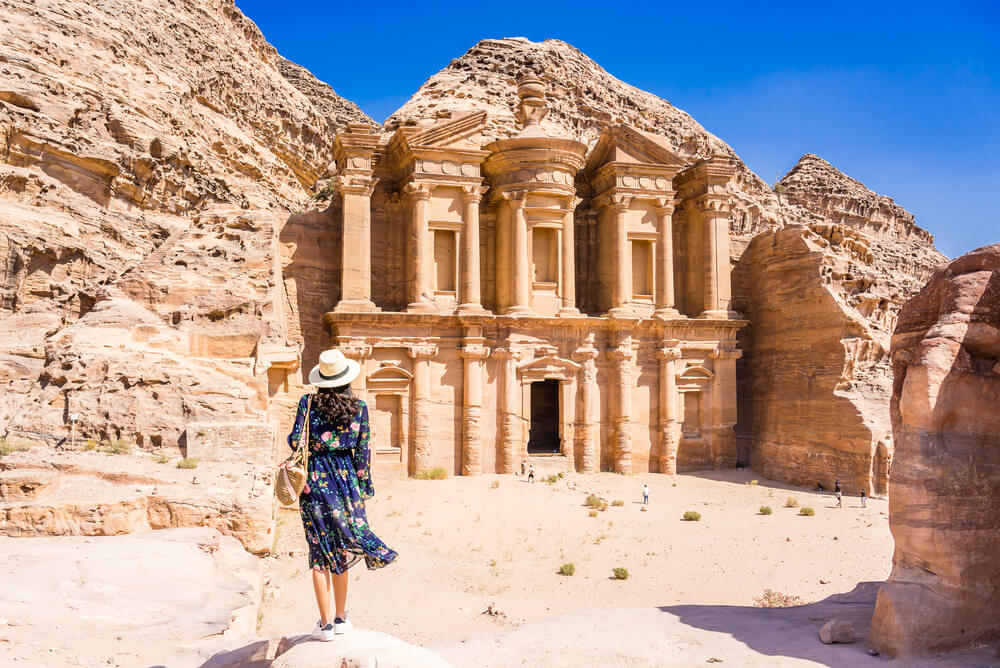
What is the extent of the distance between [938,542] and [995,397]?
175 centimetres

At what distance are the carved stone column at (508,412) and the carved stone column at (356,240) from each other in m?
4.73

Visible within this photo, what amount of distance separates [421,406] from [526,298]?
520 cm

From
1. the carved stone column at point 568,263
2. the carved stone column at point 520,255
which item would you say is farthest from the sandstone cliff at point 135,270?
the carved stone column at point 568,263

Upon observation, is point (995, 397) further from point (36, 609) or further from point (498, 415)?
point (498, 415)

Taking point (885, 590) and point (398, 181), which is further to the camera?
point (398, 181)


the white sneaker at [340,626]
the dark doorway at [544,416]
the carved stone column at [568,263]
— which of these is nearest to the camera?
the white sneaker at [340,626]

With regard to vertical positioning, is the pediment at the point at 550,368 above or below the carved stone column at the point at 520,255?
below

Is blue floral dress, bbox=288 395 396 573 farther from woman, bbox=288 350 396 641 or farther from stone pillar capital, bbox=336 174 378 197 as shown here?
stone pillar capital, bbox=336 174 378 197

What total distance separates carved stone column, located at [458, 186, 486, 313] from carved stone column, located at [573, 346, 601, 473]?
410 cm

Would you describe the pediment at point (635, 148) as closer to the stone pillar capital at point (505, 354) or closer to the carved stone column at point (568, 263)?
the carved stone column at point (568, 263)

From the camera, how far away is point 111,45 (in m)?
24.2

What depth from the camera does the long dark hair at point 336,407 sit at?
619 cm

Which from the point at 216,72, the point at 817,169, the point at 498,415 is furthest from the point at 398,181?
the point at 817,169

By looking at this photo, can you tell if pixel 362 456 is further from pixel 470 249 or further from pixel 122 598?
pixel 470 249
